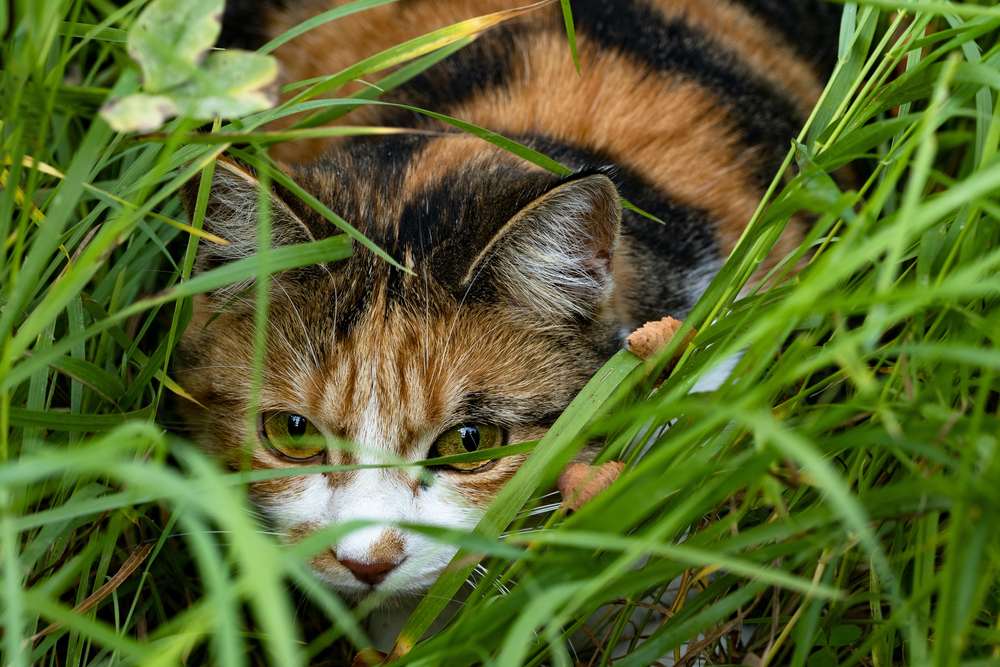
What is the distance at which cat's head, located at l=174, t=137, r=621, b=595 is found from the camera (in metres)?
1.55

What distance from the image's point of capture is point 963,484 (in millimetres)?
955

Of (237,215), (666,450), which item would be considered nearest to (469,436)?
(237,215)

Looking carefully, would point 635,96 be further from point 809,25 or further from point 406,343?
point 406,343

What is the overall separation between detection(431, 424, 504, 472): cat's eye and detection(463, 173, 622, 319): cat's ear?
0.72 ft

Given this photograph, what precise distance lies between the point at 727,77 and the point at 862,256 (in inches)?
56.0

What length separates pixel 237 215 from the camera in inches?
63.7

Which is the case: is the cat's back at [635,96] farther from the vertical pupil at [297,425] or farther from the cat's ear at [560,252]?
the vertical pupil at [297,425]

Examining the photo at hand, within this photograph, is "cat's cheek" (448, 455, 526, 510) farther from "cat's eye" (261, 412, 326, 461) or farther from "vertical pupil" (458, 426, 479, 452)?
"cat's eye" (261, 412, 326, 461)

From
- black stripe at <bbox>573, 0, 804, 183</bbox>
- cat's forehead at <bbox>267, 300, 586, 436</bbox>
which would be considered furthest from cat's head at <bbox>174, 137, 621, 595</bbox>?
black stripe at <bbox>573, 0, 804, 183</bbox>

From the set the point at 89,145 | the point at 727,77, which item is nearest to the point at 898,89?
the point at 727,77

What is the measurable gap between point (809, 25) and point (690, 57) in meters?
0.54

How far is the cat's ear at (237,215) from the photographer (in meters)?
1.52

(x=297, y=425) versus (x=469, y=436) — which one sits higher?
(x=469, y=436)

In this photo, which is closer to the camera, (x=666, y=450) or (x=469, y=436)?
(x=666, y=450)
